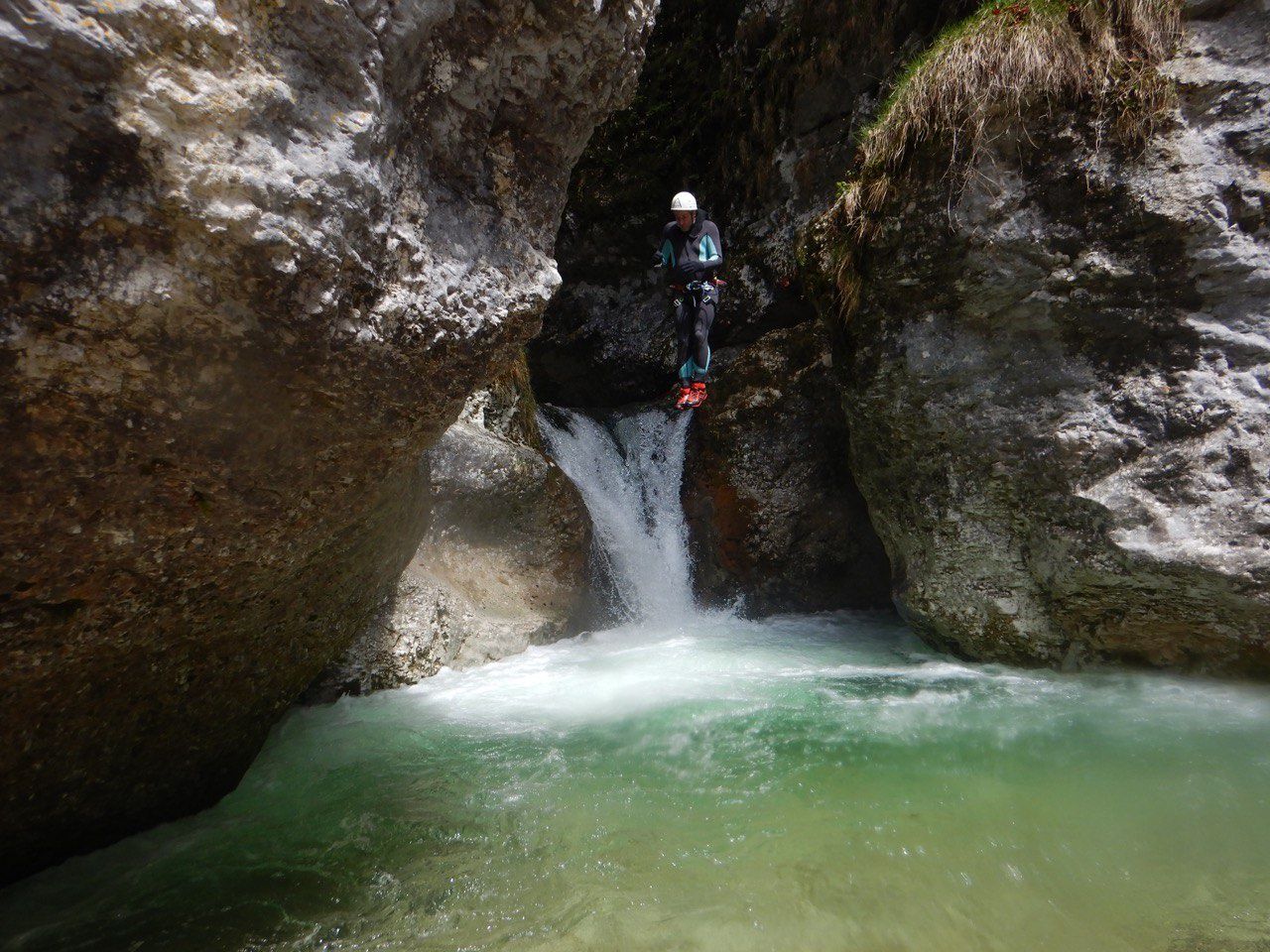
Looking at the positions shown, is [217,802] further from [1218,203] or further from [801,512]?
[1218,203]

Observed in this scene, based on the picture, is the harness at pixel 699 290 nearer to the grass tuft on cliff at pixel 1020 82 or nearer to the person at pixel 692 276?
the person at pixel 692 276

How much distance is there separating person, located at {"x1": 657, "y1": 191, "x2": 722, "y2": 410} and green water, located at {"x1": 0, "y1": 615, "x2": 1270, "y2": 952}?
3820mm

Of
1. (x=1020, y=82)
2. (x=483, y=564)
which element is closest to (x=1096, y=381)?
(x=1020, y=82)

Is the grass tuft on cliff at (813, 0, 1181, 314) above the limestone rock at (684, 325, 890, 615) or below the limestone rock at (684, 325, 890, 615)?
above

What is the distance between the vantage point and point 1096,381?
16.1ft

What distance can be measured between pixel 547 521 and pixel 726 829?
4231mm

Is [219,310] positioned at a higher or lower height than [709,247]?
lower

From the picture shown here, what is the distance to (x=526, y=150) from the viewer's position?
→ 3.15 m

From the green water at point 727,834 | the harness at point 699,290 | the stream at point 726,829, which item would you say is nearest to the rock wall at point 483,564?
the stream at point 726,829

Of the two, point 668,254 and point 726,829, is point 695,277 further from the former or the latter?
point 726,829

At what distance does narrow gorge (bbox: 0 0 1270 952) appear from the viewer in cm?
215

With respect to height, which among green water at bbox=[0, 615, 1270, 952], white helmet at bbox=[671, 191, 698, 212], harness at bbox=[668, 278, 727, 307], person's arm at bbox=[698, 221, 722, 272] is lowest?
green water at bbox=[0, 615, 1270, 952]

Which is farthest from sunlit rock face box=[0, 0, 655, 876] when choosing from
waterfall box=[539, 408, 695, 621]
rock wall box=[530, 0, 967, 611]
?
rock wall box=[530, 0, 967, 611]

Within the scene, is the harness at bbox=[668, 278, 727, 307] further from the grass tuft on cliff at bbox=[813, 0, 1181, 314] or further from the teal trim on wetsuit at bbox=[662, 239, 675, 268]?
the grass tuft on cliff at bbox=[813, 0, 1181, 314]
